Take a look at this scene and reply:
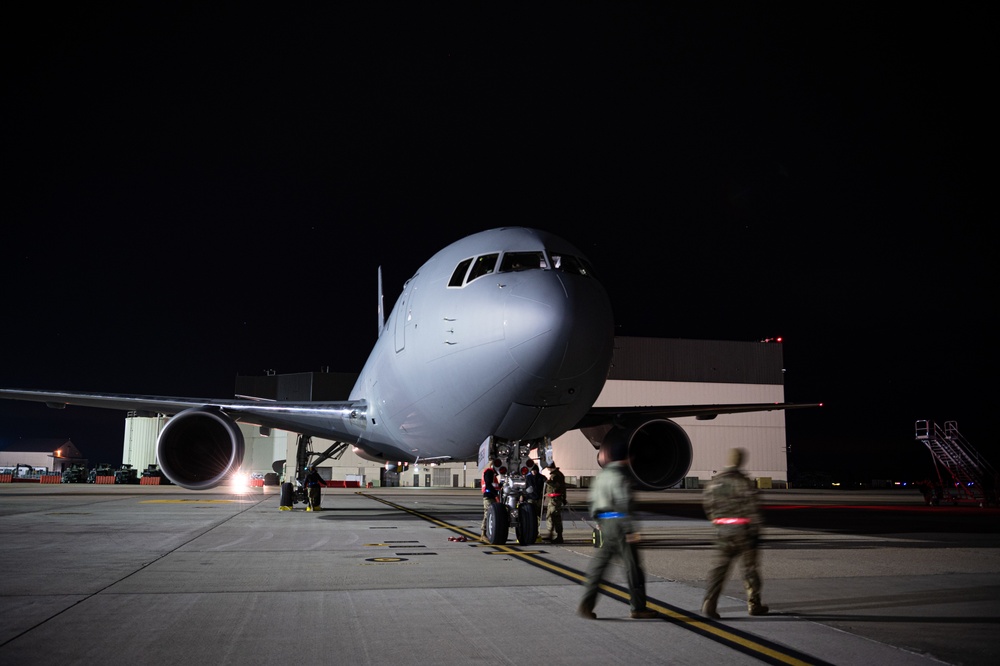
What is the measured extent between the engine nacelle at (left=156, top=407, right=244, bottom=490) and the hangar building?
130 ft

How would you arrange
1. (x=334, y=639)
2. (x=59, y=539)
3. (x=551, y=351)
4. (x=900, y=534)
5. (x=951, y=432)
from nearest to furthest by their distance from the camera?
(x=334, y=639)
(x=551, y=351)
(x=59, y=539)
(x=900, y=534)
(x=951, y=432)

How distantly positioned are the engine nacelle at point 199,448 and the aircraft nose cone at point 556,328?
24.6ft

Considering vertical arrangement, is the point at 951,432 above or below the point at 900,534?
above

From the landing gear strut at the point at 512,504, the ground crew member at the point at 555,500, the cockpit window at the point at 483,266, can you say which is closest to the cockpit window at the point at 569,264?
the cockpit window at the point at 483,266

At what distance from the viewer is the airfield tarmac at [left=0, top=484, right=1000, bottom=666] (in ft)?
16.3

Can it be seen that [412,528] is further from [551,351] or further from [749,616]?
[749,616]

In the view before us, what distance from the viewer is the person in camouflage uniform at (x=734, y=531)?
6.18 metres

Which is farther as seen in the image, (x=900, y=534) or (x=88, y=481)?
(x=88, y=481)

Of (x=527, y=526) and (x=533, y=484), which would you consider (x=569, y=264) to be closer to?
(x=533, y=484)

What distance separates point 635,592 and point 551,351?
4.07m

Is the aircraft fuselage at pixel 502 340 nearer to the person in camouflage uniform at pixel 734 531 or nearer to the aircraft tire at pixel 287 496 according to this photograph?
the person in camouflage uniform at pixel 734 531

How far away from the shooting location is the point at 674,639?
5.31 meters

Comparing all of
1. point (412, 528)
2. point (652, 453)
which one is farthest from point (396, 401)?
point (652, 453)

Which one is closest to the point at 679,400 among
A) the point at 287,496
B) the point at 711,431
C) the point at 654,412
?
the point at 711,431
